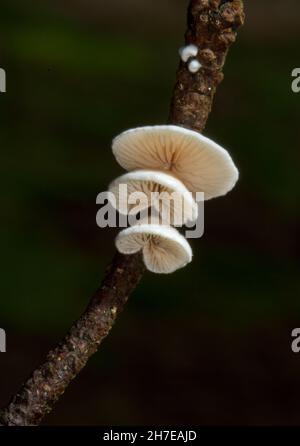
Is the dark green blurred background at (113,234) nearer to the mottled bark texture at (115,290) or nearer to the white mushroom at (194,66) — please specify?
the mottled bark texture at (115,290)

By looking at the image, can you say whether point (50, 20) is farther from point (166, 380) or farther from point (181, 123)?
point (181, 123)

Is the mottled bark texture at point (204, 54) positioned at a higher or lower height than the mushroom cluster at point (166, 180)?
higher

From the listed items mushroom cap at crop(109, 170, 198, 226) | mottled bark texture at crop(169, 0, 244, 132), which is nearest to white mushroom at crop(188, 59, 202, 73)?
mottled bark texture at crop(169, 0, 244, 132)

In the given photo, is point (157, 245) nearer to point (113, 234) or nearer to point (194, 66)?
point (194, 66)

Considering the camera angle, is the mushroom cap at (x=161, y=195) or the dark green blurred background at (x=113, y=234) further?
the dark green blurred background at (x=113, y=234)

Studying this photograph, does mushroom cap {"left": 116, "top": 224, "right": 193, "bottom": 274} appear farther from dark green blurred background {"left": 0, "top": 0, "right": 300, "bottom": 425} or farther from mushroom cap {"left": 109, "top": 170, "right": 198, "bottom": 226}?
dark green blurred background {"left": 0, "top": 0, "right": 300, "bottom": 425}

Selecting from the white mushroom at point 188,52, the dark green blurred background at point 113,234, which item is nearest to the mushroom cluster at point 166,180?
the white mushroom at point 188,52

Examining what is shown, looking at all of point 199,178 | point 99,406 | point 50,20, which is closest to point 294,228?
point 99,406

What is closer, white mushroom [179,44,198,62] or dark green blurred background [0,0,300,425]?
white mushroom [179,44,198,62]
